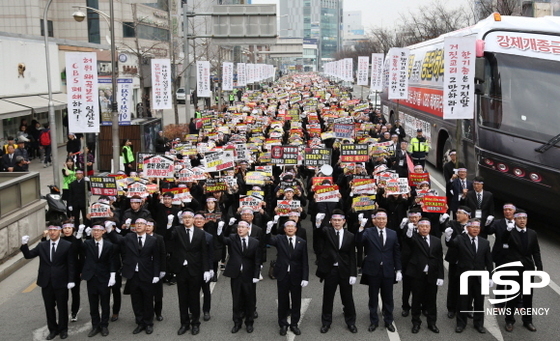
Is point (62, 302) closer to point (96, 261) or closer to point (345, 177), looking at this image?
point (96, 261)

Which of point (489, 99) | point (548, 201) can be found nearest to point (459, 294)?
point (548, 201)

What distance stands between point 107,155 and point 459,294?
56.6 ft

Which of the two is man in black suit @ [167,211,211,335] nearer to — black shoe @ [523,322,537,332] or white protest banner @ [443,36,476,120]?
black shoe @ [523,322,537,332]

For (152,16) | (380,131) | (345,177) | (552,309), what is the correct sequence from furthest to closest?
(152,16)
(380,131)
(345,177)
(552,309)

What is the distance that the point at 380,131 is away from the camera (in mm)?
23422

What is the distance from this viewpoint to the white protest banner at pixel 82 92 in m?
16.0

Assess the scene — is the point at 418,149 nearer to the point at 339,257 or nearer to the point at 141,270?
the point at 339,257

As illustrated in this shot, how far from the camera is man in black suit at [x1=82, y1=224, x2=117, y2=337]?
9.04 meters

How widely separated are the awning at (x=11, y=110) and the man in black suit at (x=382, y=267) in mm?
18442

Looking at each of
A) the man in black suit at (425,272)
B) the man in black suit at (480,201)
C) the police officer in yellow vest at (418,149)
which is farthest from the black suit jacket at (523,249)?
the police officer in yellow vest at (418,149)

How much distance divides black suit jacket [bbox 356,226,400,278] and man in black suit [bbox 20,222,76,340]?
13.8ft

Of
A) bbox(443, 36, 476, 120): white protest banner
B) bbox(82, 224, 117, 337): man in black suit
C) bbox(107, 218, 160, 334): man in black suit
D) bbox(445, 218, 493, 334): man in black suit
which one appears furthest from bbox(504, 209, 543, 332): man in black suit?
bbox(443, 36, 476, 120): white protest banner

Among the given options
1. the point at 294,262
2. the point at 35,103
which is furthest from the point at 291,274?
the point at 35,103

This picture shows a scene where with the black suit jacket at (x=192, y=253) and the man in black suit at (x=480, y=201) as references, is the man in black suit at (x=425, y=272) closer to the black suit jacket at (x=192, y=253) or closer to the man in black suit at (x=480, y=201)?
the black suit jacket at (x=192, y=253)
